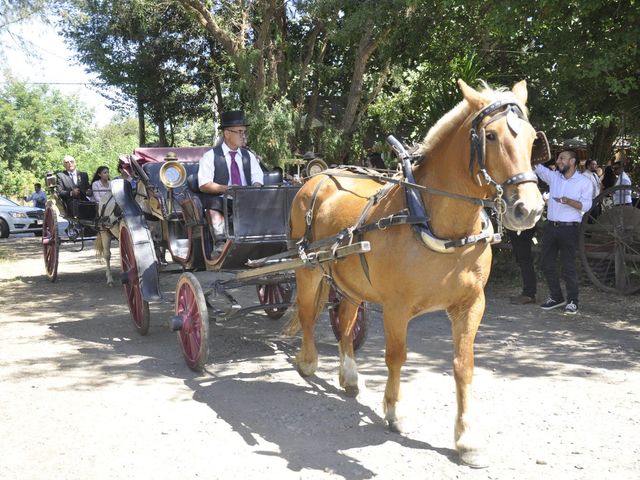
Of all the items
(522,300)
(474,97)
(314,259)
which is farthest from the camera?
(522,300)

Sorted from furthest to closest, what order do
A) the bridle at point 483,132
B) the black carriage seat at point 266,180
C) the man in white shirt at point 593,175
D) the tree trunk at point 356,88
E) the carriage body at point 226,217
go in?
the tree trunk at point 356,88, the man in white shirt at point 593,175, the black carriage seat at point 266,180, the carriage body at point 226,217, the bridle at point 483,132

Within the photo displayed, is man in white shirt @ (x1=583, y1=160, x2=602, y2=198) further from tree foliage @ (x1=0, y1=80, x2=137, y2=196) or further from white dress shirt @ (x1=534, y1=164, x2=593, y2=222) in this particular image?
tree foliage @ (x1=0, y1=80, x2=137, y2=196)

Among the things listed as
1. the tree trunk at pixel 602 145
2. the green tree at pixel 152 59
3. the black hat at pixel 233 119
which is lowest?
the black hat at pixel 233 119

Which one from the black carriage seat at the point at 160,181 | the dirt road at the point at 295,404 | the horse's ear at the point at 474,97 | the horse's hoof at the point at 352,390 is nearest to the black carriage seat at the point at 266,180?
the black carriage seat at the point at 160,181

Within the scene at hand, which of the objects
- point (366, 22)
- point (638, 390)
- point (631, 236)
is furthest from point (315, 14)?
point (638, 390)

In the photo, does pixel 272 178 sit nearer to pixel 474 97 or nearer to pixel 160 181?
pixel 160 181

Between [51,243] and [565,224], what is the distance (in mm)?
7940

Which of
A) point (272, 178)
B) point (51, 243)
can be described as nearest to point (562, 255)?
point (272, 178)

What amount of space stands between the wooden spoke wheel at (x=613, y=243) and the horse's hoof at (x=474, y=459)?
5973 millimetres

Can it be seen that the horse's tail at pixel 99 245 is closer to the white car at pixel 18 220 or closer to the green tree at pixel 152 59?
the green tree at pixel 152 59

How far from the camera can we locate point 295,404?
522cm

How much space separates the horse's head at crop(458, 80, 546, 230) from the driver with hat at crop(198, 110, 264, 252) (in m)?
3.02

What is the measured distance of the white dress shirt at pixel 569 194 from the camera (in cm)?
867

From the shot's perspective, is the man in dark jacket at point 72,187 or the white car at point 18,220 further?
the white car at point 18,220
